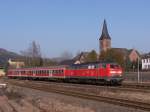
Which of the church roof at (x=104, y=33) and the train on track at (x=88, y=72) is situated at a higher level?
the church roof at (x=104, y=33)

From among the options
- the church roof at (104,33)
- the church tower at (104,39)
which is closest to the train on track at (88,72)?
the church tower at (104,39)

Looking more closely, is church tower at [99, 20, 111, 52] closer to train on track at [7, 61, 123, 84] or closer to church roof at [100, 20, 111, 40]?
church roof at [100, 20, 111, 40]

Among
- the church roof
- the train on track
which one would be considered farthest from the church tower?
the train on track

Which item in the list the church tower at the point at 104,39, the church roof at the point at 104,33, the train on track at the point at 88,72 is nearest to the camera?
the train on track at the point at 88,72

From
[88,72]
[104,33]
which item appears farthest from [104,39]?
[88,72]

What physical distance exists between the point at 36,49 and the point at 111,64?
328 ft

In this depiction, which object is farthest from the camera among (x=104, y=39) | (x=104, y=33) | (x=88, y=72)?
(x=104, y=33)

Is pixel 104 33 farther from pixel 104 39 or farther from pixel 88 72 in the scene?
pixel 88 72

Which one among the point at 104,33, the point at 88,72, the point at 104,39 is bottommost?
the point at 88,72

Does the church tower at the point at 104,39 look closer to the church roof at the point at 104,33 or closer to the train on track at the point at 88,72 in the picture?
the church roof at the point at 104,33

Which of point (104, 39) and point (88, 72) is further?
point (104, 39)

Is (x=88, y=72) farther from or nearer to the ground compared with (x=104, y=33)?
nearer to the ground

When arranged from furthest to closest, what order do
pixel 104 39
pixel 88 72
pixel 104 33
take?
pixel 104 33 → pixel 104 39 → pixel 88 72

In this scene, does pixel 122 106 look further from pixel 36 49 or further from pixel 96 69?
Answer: pixel 36 49
